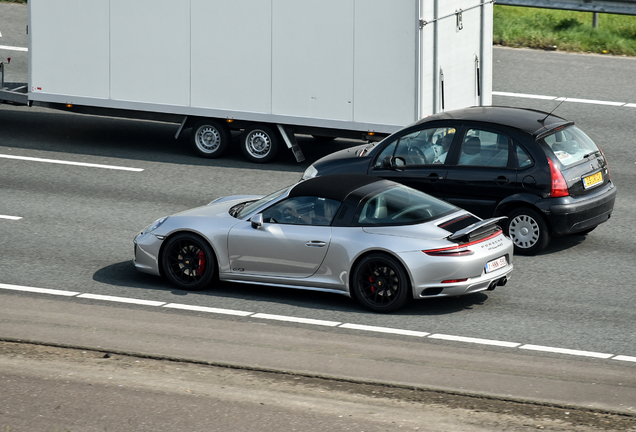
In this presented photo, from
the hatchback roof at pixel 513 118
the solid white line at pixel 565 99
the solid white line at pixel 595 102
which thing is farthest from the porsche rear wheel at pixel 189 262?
the solid white line at pixel 595 102

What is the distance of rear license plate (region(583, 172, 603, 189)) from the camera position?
12.5m

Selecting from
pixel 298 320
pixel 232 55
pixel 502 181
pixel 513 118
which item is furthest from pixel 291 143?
pixel 298 320

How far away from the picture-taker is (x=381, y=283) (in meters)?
10.6

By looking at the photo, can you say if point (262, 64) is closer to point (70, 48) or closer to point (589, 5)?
point (70, 48)

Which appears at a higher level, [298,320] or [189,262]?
[189,262]

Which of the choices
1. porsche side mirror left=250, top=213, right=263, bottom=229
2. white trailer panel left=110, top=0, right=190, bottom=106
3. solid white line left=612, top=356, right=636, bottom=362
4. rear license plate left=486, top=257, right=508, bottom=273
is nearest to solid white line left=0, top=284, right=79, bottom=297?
porsche side mirror left=250, top=213, right=263, bottom=229

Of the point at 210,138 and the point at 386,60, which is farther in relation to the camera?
the point at 210,138

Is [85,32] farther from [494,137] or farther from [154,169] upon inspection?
[494,137]

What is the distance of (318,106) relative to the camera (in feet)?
54.7

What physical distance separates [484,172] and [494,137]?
445 millimetres

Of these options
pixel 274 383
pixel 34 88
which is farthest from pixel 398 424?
pixel 34 88

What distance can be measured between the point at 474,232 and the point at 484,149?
7.98 ft

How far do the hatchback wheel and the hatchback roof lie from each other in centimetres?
99

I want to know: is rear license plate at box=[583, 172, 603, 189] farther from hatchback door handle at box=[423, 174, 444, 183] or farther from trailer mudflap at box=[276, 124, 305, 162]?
trailer mudflap at box=[276, 124, 305, 162]
